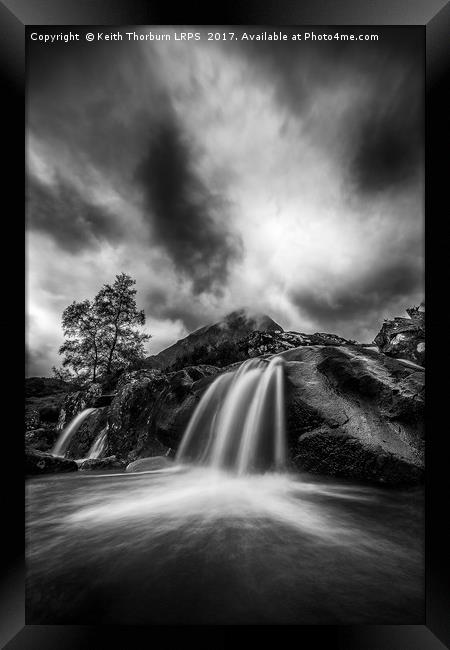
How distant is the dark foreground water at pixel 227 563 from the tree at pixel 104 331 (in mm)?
1995

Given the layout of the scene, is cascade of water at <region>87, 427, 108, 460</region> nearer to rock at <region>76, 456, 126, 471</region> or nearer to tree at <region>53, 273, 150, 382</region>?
rock at <region>76, 456, 126, 471</region>

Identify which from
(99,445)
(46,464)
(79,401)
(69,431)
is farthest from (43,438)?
(46,464)

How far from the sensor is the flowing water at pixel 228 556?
173 cm

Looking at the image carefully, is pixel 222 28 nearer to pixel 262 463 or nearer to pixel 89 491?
pixel 262 463

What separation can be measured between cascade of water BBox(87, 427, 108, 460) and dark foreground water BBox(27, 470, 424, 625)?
4.92 m

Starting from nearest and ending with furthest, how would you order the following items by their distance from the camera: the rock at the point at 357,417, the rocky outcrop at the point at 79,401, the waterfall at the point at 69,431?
the rock at the point at 357,417 < the waterfall at the point at 69,431 < the rocky outcrop at the point at 79,401

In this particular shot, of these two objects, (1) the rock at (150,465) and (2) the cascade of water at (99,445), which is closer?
(1) the rock at (150,465)

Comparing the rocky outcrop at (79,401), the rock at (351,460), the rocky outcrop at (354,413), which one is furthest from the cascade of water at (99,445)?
the rock at (351,460)

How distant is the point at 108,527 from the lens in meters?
2.33

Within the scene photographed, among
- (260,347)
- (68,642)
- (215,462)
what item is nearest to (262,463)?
(215,462)

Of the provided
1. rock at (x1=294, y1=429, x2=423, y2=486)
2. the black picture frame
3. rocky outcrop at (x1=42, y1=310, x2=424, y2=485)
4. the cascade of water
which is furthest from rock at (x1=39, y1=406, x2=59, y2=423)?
rock at (x1=294, y1=429, x2=423, y2=486)

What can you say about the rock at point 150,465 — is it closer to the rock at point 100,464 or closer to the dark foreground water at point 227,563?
the rock at point 100,464

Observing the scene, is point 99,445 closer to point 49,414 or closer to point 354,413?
point 49,414

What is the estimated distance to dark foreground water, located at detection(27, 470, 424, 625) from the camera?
1722 millimetres
